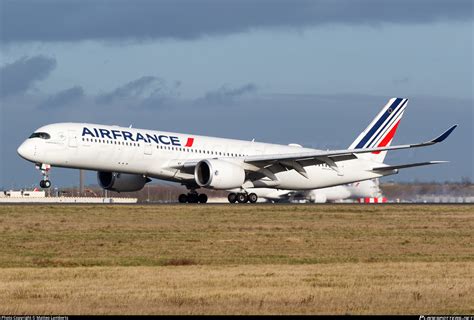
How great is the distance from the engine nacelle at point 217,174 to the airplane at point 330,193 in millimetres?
16669

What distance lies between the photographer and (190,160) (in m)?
53.3

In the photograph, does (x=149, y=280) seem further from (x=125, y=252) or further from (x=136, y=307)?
(x=125, y=252)

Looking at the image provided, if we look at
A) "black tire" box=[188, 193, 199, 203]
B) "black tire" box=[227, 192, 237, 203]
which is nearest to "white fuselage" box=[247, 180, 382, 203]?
"black tire" box=[227, 192, 237, 203]

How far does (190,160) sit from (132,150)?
3.52m

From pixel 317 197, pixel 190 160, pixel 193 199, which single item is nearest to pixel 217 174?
pixel 190 160

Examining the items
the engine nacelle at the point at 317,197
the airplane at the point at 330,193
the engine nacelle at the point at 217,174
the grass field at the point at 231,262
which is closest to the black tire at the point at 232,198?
the engine nacelle at the point at 217,174

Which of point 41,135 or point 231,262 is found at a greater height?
point 41,135

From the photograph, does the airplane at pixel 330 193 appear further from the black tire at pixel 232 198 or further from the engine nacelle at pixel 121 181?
the engine nacelle at pixel 121 181

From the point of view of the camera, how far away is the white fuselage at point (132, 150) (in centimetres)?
4988

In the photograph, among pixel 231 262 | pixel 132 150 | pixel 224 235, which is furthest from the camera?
pixel 132 150

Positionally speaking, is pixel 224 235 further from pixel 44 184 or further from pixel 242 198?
pixel 242 198

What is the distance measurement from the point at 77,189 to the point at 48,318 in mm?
56764

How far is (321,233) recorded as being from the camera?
34281 millimetres

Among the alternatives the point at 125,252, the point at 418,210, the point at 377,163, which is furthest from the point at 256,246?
the point at 377,163
